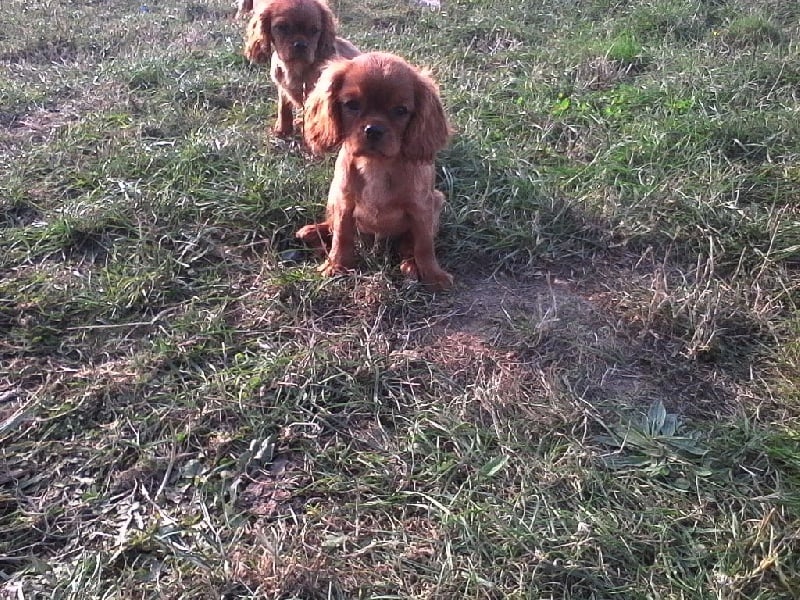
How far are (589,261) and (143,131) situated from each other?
282 cm

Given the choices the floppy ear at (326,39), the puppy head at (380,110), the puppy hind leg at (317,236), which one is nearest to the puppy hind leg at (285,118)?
the floppy ear at (326,39)

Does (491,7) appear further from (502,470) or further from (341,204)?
(502,470)

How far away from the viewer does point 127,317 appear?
3.09 m

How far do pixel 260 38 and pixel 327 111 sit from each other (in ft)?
5.69

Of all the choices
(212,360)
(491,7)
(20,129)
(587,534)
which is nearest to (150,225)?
(212,360)

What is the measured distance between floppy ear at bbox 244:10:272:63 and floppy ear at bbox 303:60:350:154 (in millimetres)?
1528

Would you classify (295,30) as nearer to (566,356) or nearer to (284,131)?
(284,131)

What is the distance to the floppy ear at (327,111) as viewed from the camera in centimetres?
304

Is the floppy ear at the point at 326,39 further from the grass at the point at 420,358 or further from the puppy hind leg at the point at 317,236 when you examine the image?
the puppy hind leg at the point at 317,236

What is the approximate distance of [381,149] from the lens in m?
2.91

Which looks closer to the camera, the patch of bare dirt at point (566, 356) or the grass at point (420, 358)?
the grass at point (420, 358)

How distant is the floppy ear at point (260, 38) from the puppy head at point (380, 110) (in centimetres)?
156

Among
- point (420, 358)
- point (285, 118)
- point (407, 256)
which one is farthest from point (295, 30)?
point (420, 358)

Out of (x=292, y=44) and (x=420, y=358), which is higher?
(x=292, y=44)
